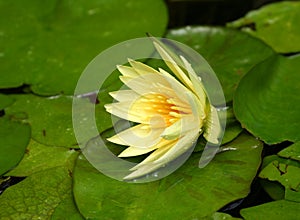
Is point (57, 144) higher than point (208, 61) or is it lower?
lower

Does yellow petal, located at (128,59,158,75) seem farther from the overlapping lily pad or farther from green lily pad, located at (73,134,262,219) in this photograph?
the overlapping lily pad

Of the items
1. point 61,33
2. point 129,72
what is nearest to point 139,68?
point 129,72

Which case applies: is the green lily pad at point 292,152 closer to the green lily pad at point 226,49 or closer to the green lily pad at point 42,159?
the green lily pad at point 226,49

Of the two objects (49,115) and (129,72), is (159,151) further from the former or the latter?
(49,115)

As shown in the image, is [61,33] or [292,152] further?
[61,33]

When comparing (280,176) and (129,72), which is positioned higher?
(129,72)

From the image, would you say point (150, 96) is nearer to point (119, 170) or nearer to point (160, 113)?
point (160, 113)

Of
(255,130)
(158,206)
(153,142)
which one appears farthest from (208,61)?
(158,206)

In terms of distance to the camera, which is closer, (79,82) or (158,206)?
(158,206)
